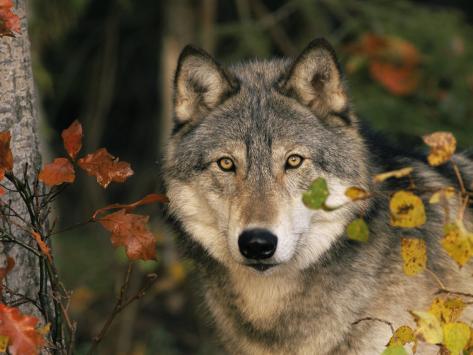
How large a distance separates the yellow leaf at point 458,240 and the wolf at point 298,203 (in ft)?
3.37

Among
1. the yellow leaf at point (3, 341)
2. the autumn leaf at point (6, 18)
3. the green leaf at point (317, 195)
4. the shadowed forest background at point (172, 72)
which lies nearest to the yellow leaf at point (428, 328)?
the green leaf at point (317, 195)

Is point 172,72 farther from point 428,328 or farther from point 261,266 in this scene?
point 428,328

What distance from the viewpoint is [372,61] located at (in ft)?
24.4

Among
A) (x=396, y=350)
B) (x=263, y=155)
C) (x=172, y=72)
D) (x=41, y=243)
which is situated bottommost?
(x=396, y=350)

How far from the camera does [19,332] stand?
111 inches

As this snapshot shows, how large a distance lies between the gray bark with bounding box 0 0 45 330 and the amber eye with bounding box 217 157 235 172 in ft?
3.13

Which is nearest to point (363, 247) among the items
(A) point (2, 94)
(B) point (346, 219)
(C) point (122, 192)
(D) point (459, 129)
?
(B) point (346, 219)

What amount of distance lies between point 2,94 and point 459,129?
16.4 feet

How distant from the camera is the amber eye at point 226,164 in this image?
13.2 ft

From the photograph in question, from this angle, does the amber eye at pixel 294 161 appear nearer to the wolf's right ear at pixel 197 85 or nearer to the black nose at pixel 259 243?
the black nose at pixel 259 243

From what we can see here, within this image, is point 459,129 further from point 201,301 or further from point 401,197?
point 401,197

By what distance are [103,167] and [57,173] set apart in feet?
0.70

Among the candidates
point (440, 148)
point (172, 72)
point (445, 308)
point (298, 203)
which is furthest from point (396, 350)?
point (172, 72)

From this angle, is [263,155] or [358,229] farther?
[263,155]
